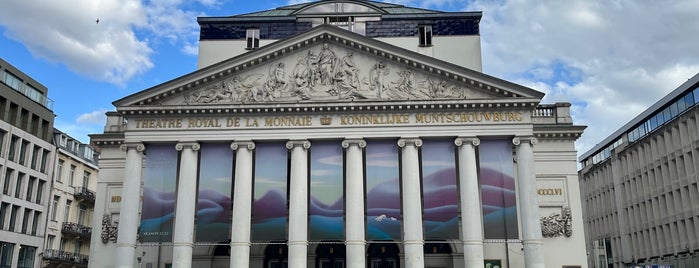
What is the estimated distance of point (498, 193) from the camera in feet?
109

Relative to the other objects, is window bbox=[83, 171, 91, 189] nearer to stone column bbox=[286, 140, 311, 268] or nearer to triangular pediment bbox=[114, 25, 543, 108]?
triangular pediment bbox=[114, 25, 543, 108]

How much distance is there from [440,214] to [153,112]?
16519 millimetres

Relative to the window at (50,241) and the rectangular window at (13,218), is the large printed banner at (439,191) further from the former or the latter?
the window at (50,241)

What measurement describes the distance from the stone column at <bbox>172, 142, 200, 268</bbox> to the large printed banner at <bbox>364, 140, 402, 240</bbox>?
30.7 feet

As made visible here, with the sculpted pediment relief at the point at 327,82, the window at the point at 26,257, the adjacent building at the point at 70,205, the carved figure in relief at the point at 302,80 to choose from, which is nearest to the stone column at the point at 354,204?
the sculpted pediment relief at the point at 327,82

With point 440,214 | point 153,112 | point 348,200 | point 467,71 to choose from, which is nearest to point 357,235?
point 348,200


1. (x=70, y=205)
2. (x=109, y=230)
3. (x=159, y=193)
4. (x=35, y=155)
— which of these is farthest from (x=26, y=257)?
(x=159, y=193)

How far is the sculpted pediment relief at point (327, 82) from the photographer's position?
113 ft

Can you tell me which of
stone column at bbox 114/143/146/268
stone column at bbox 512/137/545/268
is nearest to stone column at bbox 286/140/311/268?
stone column at bbox 114/143/146/268

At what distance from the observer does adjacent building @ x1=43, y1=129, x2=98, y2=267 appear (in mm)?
49981

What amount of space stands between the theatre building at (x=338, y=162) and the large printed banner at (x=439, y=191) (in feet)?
0.19

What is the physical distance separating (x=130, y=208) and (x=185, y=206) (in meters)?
3.06

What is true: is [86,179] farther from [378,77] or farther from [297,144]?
[378,77]

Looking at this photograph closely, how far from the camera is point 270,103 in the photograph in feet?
112
